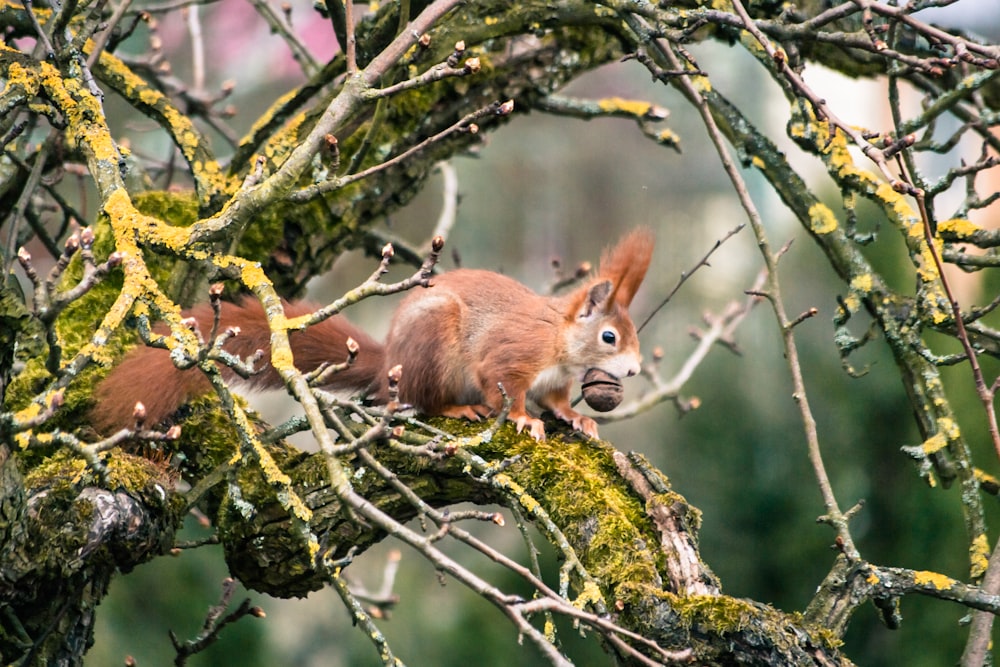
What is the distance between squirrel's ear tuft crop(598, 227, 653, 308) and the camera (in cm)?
293

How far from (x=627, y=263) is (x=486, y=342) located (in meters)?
0.46

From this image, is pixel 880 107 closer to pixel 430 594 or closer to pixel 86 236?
pixel 430 594

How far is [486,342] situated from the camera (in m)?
3.06

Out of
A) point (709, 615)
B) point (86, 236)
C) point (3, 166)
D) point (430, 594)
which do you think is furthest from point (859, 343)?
point (430, 594)

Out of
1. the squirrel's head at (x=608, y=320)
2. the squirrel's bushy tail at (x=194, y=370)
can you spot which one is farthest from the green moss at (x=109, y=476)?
the squirrel's head at (x=608, y=320)

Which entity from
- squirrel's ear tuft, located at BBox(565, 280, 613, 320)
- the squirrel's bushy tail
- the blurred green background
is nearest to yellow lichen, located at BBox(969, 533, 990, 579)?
squirrel's ear tuft, located at BBox(565, 280, 613, 320)

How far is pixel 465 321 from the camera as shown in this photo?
3.11 meters

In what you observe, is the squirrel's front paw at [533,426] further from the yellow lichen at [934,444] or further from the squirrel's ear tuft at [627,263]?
the yellow lichen at [934,444]

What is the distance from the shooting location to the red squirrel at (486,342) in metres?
2.95

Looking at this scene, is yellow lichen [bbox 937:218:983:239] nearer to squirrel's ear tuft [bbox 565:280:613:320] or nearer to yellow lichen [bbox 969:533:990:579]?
yellow lichen [bbox 969:533:990:579]

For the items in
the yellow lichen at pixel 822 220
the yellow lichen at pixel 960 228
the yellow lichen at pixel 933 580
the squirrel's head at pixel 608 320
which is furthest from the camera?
the squirrel's head at pixel 608 320

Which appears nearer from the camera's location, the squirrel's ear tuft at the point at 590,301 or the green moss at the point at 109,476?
the green moss at the point at 109,476

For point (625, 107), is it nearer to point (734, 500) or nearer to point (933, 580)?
point (933, 580)

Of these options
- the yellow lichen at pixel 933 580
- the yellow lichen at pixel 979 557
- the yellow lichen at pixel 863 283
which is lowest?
the yellow lichen at pixel 979 557
